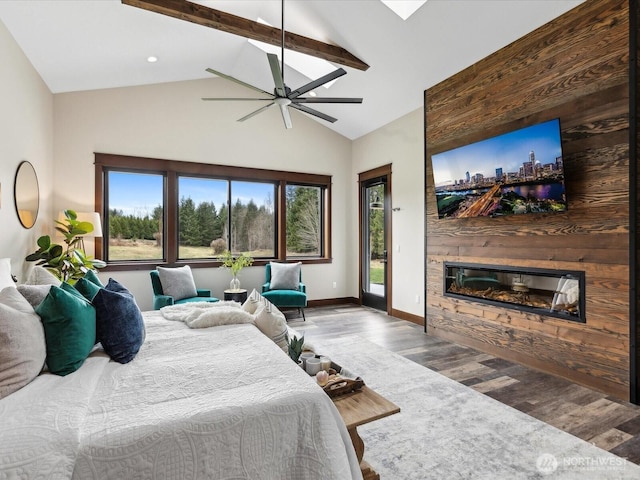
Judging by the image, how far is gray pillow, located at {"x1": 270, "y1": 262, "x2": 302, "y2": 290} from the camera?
5434 millimetres

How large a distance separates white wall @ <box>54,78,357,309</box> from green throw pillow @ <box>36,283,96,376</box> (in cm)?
359

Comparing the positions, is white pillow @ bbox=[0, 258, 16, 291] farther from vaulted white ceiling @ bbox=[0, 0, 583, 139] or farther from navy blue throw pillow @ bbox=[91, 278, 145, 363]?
vaulted white ceiling @ bbox=[0, 0, 583, 139]

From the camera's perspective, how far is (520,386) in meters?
2.94

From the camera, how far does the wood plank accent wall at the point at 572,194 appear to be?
270 centimetres

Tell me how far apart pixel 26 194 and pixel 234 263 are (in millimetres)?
2628

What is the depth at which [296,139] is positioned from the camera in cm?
621

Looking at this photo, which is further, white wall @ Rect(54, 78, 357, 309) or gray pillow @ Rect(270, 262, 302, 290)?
gray pillow @ Rect(270, 262, 302, 290)

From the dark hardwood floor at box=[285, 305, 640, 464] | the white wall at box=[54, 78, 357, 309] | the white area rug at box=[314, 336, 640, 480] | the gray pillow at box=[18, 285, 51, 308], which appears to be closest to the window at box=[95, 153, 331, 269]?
the white wall at box=[54, 78, 357, 309]

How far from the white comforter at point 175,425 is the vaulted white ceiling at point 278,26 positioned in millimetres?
3365

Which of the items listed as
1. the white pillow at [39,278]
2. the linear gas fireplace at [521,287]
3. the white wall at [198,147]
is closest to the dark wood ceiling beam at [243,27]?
the white wall at [198,147]

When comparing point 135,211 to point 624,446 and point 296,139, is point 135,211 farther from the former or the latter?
point 624,446

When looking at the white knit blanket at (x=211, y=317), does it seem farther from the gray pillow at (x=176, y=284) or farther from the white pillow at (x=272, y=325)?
the gray pillow at (x=176, y=284)

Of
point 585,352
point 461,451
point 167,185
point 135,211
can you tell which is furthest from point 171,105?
point 585,352

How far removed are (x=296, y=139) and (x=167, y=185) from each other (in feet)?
7.51
